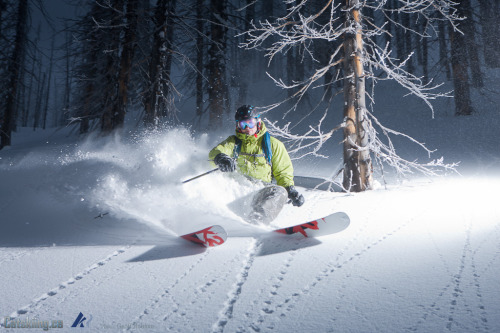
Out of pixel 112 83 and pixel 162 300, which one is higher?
pixel 112 83

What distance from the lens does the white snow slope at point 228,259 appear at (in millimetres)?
1838

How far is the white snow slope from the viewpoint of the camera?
184 centimetres

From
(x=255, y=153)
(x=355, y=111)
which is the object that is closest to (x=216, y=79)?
(x=355, y=111)

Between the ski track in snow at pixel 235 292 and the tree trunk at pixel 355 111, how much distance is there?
10.1 feet

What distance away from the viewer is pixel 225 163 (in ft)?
13.7

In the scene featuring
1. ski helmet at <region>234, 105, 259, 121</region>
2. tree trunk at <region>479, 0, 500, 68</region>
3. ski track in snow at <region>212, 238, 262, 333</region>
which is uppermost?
tree trunk at <region>479, 0, 500, 68</region>

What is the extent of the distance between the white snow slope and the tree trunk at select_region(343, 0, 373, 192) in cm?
47

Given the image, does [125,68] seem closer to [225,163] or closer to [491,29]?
[225,163]

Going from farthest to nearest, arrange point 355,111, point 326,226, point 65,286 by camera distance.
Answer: point 355,111 < point 326,226 < point 65,286

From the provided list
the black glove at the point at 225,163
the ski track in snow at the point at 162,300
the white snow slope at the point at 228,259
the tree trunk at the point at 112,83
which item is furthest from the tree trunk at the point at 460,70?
the ski track in snow at the point at 162,300

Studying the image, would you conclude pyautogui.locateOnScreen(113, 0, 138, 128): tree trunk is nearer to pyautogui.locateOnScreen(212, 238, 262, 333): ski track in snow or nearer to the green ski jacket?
the green ski jacket

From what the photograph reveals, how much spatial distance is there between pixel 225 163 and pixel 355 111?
2.73 m

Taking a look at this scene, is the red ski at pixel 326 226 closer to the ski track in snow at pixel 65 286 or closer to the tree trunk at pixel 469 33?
the ski track in snow at pixel 65 286

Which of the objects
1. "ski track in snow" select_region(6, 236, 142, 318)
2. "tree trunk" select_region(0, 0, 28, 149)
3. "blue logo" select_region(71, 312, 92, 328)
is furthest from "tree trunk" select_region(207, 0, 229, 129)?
"tree trunk" select_region(0, 0, 28, 149)
